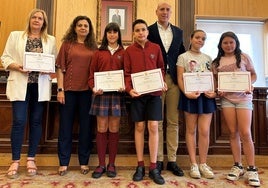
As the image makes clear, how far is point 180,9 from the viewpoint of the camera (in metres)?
3.43

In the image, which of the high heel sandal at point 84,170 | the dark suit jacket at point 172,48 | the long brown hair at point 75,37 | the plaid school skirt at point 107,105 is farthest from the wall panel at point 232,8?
the high heel sandal at point 84,170

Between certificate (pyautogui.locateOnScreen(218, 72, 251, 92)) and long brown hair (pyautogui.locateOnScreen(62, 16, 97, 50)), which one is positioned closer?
certificate (pyautogui.locateOnScreen(218, 72, 251, 92))

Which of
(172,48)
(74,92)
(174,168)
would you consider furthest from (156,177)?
(172,48)

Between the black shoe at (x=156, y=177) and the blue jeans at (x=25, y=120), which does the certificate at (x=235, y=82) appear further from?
the blue jeans at (x=25, y=120)

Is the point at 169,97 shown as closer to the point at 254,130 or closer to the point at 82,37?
the point at 82,37

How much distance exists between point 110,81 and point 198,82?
2.27 feet

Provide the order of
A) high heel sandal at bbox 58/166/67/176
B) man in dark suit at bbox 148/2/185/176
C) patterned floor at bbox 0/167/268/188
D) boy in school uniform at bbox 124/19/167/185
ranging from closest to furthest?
patterned floor at bbox 0/167/268/188, boy in school uniform at bbox 124/19/167/185, high heel sandal at bbox 58/166/67/176, man in dark suit at bbox 148/2/185/176

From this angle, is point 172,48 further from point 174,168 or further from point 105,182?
point 105,182

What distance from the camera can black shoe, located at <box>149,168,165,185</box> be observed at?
5.58ft

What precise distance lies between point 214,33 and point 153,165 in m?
2.60

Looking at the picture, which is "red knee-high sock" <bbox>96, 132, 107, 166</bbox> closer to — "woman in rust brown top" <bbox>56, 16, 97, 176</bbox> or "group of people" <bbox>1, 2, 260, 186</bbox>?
"group of people" <bbox>1, 2, 260, 186</bbox>

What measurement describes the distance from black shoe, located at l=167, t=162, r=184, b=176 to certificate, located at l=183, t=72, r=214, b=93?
616 millimetres

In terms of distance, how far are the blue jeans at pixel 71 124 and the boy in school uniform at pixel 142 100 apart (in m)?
0.39

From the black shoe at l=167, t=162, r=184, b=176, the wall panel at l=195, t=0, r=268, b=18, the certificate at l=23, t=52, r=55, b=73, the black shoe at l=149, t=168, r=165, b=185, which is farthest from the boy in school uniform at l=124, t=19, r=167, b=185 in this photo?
the wall panel at l=195, t=0, r=268, b=18
